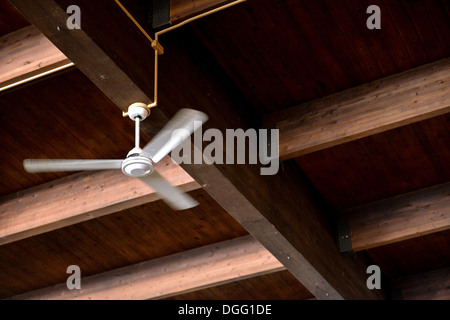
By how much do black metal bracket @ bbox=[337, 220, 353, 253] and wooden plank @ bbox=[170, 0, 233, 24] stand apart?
8.30 ft

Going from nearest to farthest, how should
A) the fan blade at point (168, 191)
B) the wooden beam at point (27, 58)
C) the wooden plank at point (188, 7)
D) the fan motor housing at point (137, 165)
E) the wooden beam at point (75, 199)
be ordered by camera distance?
1. the fan motor housing at point (137, 165)
2. the wooden plank at point (188, 7)
3. the fan blade at point (168, 191)
4. the wooden beam at point (27, 58)
5. the wooden beam at point (75, 199)

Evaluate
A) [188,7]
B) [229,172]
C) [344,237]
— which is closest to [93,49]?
[188,7]

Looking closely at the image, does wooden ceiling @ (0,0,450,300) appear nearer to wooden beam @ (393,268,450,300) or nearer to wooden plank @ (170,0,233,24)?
wooden plank @ (170,0,233,24)

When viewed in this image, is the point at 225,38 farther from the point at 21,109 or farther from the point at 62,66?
the point at 21,109

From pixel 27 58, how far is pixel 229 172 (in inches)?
50.6

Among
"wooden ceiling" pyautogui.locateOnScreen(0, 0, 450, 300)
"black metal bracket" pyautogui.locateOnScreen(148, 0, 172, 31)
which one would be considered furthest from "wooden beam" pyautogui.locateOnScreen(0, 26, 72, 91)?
"black metal bracket" pyautogui.locateOnScreen(148, 0, 172, 31)

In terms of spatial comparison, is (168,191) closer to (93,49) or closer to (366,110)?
(93,49)

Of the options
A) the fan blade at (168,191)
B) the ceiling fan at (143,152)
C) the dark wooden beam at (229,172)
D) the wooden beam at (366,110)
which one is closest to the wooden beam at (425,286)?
the dark wooden beam at (229,172)

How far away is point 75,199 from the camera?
16.1 feet

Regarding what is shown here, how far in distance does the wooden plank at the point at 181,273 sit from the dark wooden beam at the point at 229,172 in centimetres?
58

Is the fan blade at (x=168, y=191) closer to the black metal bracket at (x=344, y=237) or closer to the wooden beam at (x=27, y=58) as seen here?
the wooden beam at (x=27, y=58)

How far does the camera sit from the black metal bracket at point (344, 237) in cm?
543

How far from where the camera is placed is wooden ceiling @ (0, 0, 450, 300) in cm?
378

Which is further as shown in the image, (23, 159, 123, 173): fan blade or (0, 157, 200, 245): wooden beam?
(0, 157, 200, 245): wooden beam
